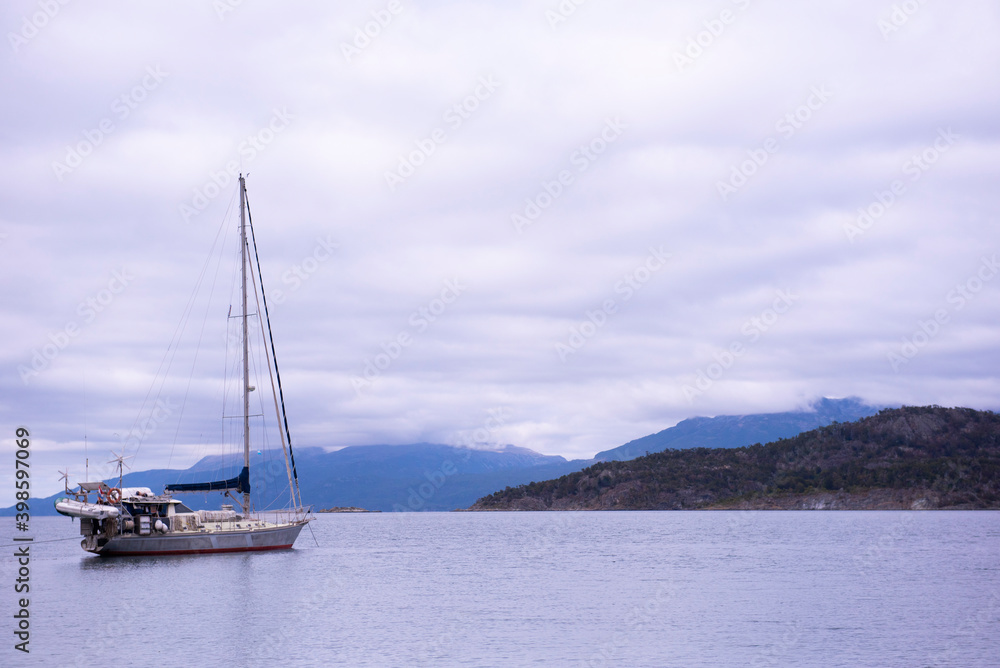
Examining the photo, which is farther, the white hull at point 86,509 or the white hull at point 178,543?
the white hull at point 178,543

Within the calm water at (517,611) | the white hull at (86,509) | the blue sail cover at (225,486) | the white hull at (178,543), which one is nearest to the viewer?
the calm water at (517,611)

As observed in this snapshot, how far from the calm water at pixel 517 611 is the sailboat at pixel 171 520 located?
67.7 inches

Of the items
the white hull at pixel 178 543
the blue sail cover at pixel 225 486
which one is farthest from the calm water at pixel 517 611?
the blue sail cover at pixel 225 486

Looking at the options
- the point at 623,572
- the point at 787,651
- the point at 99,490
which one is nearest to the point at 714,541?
the point at 623,572

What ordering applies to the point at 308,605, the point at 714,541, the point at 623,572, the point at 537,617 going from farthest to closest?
the point at 714,541
the point at 623,572
the point at 308,605
the point at 537,617

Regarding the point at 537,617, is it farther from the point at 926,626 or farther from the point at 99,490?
the point at 99,490

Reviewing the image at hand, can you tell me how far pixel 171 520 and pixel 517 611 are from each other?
127ft

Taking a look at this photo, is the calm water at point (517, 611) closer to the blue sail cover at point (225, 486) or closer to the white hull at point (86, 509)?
the white hull at point (86, 509)

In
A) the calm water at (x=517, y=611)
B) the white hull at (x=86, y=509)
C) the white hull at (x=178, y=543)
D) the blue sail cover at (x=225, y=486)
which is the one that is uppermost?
the blue sail cover at (x=225, y=486)

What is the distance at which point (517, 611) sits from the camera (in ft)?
171

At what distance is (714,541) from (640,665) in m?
90.2

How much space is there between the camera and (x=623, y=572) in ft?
249

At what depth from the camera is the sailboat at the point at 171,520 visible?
7625cm

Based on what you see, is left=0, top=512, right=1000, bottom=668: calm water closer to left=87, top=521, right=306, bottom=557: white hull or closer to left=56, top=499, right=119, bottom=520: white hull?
left=87, top=521, right=306, bottom=557: white hull
